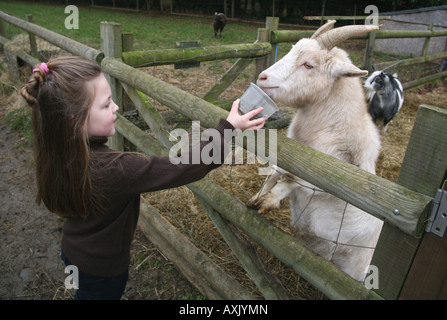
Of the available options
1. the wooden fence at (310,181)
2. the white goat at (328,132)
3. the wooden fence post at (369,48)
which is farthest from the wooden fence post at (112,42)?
the wooden fence post at (369,48)

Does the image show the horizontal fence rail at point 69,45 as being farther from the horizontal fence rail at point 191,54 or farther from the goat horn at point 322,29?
the goat horn at point 322,29

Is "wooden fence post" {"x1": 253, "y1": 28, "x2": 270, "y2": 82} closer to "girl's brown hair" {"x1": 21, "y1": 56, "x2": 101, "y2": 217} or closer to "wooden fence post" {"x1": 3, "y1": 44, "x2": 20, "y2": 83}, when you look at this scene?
"girl's brown hair" {"x1": 21, "y1": 56, "x2": 101, "y2": 217}

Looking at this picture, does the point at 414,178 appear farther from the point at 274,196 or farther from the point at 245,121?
the point at 274,196

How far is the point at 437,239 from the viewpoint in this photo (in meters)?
1.04

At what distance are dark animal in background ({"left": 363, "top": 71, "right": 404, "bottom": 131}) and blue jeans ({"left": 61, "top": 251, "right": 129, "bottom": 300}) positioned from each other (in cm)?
529

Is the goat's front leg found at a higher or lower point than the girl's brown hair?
lower

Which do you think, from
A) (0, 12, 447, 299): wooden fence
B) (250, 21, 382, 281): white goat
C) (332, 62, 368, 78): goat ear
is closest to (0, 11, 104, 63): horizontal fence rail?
(0, 12, 447, 299): wooden fence

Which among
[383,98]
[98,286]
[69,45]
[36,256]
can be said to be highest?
[69,45]

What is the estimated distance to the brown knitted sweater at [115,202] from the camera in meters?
1.43

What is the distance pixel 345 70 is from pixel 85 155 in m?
1.77

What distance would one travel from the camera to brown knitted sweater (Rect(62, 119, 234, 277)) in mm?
1429

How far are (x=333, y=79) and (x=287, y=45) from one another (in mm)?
9383

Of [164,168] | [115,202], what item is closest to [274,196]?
[164,168]

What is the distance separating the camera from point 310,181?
1.35 m
